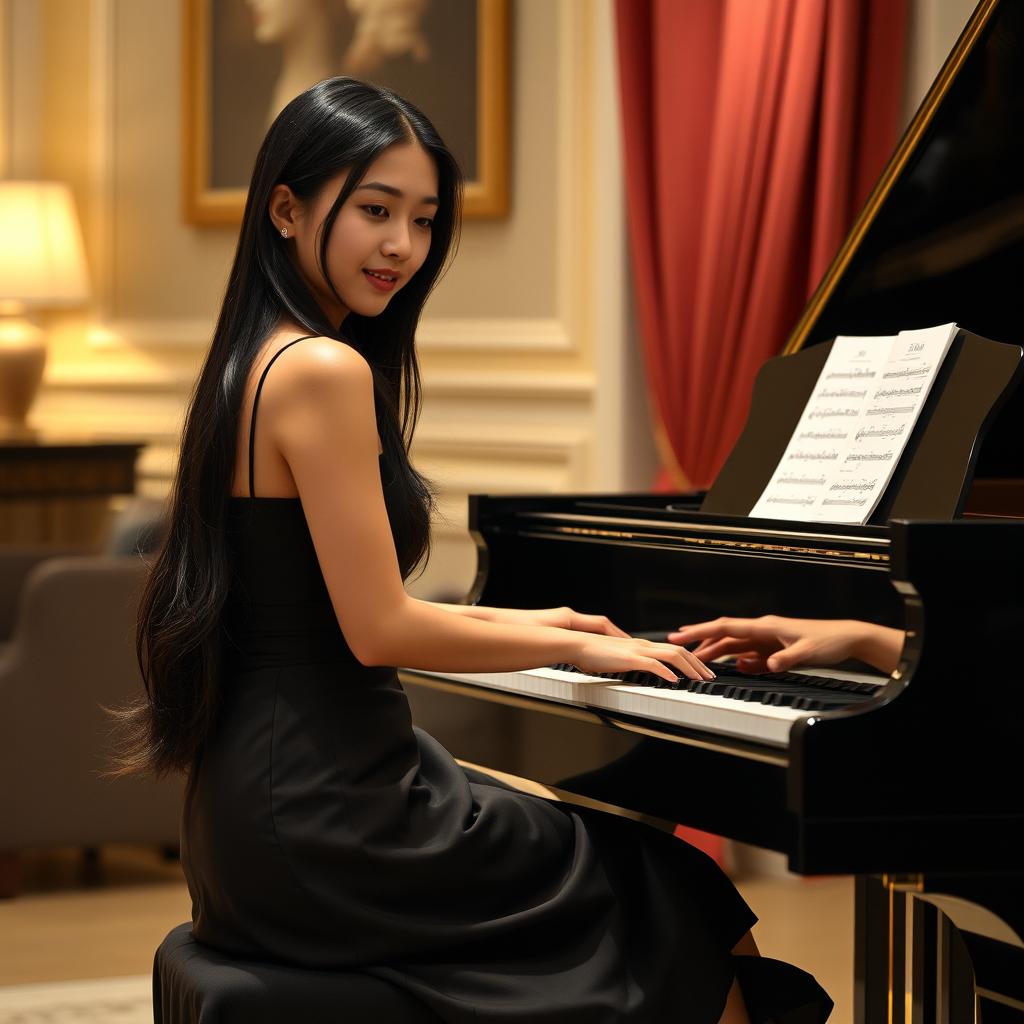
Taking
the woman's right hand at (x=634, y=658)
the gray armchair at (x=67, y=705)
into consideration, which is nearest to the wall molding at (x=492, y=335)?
the gray armchair at (x=67, y=705)

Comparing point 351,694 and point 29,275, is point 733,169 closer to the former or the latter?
point 351,694

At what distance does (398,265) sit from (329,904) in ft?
2.45

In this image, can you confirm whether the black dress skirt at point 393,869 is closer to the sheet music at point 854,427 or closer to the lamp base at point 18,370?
the sheet music at point 854,427

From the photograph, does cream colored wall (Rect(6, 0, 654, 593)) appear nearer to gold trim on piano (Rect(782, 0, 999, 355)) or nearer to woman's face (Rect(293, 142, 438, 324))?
A: gold trim on piano (Rect(782, 0, 999, 355))

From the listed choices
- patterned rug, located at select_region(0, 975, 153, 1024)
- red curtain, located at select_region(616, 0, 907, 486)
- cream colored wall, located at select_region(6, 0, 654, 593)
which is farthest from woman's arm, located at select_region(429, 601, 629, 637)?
cream colored wall, located at select_region(6, 0, 654, 593)

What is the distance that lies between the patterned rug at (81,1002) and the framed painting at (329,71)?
255 cm

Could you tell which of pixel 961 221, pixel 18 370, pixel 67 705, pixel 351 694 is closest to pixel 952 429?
pixel 961 221

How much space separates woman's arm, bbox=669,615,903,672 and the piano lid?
1.99 feet

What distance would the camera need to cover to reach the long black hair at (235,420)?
6.84 feet

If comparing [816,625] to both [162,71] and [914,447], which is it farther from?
[162,71]

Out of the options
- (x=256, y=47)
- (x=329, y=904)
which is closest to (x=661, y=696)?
(x=329, y=904)

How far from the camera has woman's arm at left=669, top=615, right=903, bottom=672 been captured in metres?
2.23

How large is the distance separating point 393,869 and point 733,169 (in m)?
2.80

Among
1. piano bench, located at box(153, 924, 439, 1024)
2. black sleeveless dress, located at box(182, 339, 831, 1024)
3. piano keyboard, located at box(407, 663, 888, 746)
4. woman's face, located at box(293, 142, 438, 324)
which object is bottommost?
piano bench, located at box(153, 924, 439, 1024)
